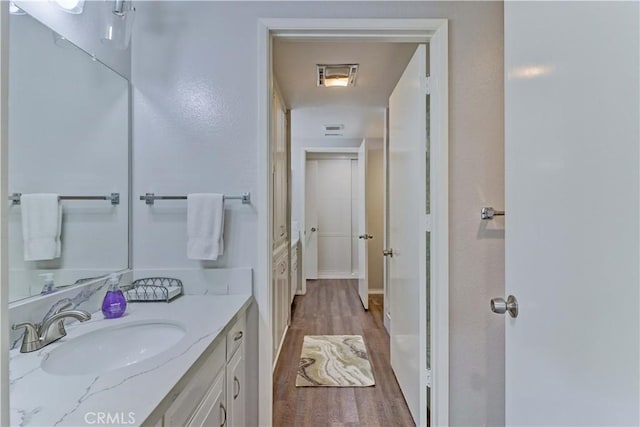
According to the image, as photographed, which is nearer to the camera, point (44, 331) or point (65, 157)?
point (44, 331)

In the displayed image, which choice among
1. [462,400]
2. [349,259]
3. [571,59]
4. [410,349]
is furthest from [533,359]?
[349,259]

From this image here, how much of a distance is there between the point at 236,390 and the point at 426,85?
1702 mm

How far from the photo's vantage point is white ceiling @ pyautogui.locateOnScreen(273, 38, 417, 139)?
216 cm

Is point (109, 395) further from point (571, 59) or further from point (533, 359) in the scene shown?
point (571, 59)

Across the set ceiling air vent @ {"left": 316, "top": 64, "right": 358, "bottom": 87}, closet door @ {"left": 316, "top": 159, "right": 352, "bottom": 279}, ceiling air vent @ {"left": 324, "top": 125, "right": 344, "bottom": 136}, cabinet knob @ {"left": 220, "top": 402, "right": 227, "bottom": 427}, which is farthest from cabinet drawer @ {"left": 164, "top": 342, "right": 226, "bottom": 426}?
closet door @ {"left": 316, "top": 159, "right": 352, "bottom": 279}

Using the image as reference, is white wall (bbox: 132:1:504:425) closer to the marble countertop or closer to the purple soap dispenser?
the purple soap dispenser

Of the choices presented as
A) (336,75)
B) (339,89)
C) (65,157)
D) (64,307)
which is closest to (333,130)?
(339,89)

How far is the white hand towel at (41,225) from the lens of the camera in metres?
1.09

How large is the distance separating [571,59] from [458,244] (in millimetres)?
1051

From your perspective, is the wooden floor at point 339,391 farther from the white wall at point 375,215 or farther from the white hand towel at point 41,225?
the white hand towel at point 41,225

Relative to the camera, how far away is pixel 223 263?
1.63 meters

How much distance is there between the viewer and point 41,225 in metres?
1.15

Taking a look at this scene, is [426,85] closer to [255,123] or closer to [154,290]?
[255,123]

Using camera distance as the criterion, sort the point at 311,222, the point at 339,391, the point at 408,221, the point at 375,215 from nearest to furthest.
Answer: the point at 408,221, the point at 339,391, the point at 375,215, the point at 311,222
